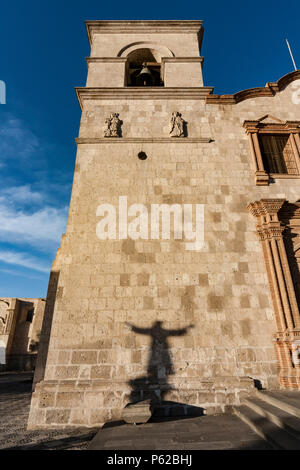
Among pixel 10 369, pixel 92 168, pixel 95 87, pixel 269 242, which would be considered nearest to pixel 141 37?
pixel 95 87

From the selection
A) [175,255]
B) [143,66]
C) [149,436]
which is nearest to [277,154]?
[175,255]

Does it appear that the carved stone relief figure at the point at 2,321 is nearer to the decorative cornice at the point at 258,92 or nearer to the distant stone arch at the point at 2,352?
the distant stone arch at the point at 2,352

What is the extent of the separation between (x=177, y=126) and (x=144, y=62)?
5524 millimetres

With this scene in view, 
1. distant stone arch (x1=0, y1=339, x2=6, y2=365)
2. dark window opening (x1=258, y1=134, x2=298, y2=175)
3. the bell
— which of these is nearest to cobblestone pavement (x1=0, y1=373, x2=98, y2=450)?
dark window opening (x1=258, y1=134, x2=298, y2=175)

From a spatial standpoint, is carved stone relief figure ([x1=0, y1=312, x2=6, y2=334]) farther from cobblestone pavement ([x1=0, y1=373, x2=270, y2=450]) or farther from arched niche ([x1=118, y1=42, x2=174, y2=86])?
arched niche ([x1=118, y1=42, x2=174, y2=86])

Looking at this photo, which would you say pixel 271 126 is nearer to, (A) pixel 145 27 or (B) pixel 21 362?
(A) pixel 145 27

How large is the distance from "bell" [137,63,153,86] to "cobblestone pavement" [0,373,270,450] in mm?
12525

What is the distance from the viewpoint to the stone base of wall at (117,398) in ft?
18.6

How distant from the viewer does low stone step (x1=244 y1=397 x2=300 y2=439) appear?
406cm

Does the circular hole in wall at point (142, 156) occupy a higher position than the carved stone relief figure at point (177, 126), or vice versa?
the carved stone relief figure at point (177, 126)

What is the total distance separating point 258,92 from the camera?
9.98m

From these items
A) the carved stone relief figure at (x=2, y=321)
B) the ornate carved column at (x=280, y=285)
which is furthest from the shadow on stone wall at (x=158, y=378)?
the carved stone relief figure at (x=2, y=321)

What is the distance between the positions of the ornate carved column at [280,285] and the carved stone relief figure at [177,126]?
12.3 ft

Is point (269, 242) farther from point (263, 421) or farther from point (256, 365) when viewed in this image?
point (263, 421)
